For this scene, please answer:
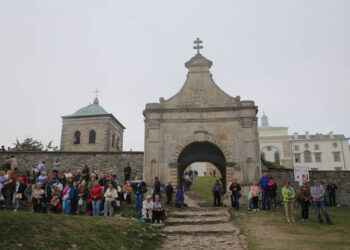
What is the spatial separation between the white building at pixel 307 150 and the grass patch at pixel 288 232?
4088 centimetres

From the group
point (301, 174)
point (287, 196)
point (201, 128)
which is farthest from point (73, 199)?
point (301, 174)

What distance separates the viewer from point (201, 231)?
9.55m

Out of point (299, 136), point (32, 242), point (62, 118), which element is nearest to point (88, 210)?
point (32, 242)

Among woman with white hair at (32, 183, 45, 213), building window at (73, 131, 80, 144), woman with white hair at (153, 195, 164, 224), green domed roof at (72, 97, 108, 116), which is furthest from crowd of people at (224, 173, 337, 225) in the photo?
green domed roof at (72, 97, 108, 116)

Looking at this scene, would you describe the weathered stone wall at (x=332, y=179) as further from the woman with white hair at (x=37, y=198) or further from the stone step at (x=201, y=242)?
the woman with white hair at (x=37, y=198)

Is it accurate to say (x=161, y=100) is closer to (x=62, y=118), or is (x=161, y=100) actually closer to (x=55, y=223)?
(x=55, y=223)

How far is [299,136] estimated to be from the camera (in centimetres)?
5512

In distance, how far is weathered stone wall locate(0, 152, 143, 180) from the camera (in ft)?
67.6

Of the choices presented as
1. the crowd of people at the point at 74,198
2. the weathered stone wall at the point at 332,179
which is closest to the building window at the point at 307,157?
the weathered stone wall at the point at 332,179

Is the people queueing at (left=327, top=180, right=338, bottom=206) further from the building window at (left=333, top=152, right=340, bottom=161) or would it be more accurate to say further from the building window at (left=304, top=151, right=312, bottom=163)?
the building window at (left=333, top=152, right=340, bottom=161)

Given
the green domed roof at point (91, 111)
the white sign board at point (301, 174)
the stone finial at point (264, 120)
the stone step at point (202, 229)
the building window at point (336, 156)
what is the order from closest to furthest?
the stone step at point (202, 229) < the white sign board at point (301, 174) < the green domed roof at point (91, 111) < the building window at point (336, 156) < the stone finial at point (264, 120)

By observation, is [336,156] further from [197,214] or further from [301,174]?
[197,214]

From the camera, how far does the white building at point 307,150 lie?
51.4 metres

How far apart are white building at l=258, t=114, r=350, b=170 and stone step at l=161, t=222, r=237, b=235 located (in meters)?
43.9
